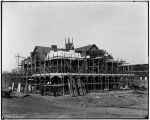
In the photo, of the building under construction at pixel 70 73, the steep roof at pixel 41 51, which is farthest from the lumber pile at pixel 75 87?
the steep roof at pixel 41 51

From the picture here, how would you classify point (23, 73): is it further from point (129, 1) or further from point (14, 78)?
point (129, 1)

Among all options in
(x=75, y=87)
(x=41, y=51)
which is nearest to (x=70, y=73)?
(x=75, y=87)

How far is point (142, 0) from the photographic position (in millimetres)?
14391

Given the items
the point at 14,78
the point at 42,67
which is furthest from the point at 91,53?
the point at 14,78

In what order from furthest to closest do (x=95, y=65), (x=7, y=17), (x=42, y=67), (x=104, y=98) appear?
1. (x=95, y=65)
2. (x=42, y=67)
3. (x=104, y=98)
4. (x=7, y=17)

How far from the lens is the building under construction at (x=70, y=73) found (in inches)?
1463

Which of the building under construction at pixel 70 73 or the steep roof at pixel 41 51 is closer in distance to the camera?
the building under construction at pixel 70 73

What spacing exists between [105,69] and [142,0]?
2977 cm

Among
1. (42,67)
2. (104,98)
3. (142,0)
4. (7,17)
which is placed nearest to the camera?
(142,0)

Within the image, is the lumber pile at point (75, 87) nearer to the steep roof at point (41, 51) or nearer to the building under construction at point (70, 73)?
the building under construction at point (70, 73)

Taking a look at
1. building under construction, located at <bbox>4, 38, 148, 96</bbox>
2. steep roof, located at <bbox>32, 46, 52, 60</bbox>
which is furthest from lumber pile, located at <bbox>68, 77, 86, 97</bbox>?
steep roof, located at <bbox>32, 46, 52, 60</bbox>

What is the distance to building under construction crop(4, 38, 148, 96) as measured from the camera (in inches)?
1463

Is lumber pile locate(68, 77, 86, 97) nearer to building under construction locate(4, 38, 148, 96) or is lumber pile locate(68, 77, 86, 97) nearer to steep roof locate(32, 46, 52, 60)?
building under construction locate(4, 38, 148, 96)

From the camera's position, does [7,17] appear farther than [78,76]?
No
